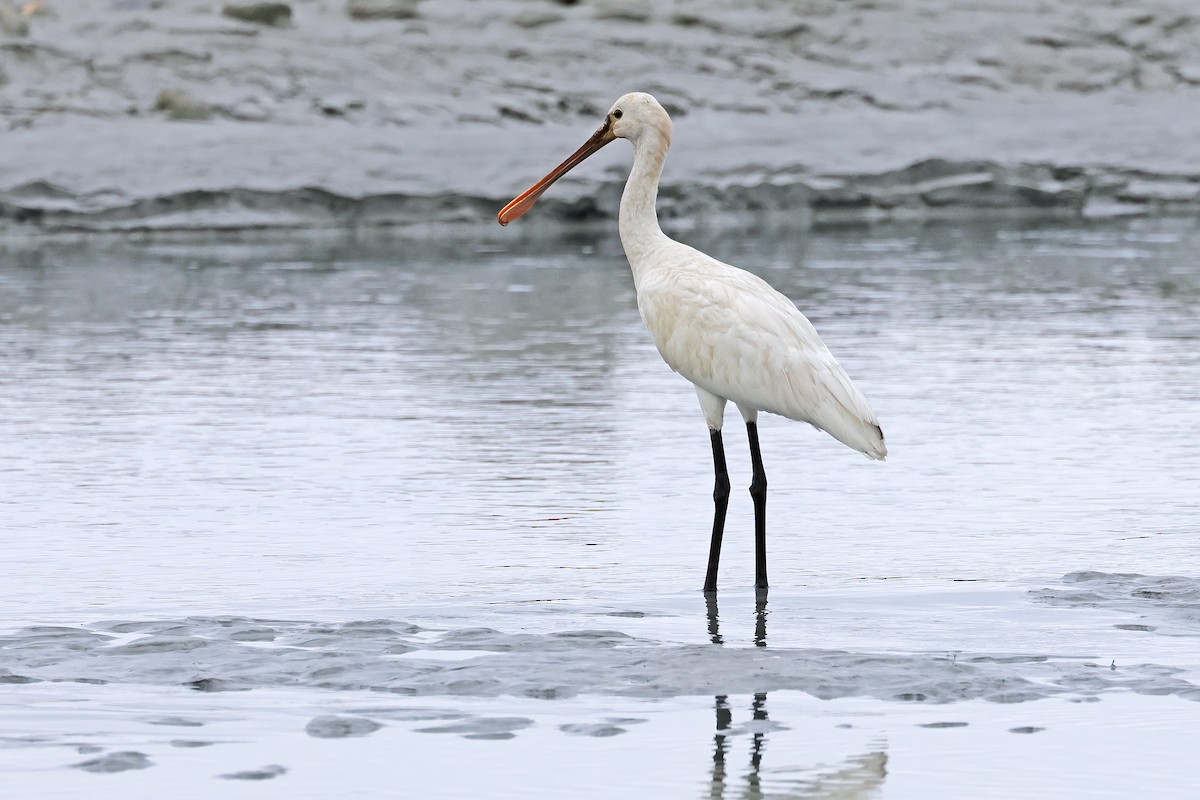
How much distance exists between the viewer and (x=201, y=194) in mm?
21328

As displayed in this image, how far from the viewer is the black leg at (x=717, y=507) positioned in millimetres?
6570

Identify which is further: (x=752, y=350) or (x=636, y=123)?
(x=636, y=123)

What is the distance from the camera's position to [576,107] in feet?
77.6

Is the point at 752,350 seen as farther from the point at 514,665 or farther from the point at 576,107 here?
the point at 576,107

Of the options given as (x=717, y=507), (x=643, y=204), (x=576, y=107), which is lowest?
(x=717, y=507)

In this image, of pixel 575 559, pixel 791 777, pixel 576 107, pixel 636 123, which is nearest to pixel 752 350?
pixel 575 559

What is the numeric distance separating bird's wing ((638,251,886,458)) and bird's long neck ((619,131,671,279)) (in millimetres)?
320

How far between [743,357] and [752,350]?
4 cm

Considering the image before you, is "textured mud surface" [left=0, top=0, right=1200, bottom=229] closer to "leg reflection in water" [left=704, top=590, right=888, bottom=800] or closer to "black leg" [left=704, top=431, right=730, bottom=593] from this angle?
"black leg" [left=704, top=431, right=730, bottom=593]

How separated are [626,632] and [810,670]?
0.70 m

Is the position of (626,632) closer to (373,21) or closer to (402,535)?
(402,535)

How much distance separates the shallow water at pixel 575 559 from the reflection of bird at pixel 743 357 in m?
0.38

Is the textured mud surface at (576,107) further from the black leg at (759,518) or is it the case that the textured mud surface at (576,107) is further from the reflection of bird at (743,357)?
the black leg at (759,518)

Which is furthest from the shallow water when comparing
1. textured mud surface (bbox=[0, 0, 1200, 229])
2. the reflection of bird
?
textured mud surface (bbox=[0, 0, 1200, 229])
